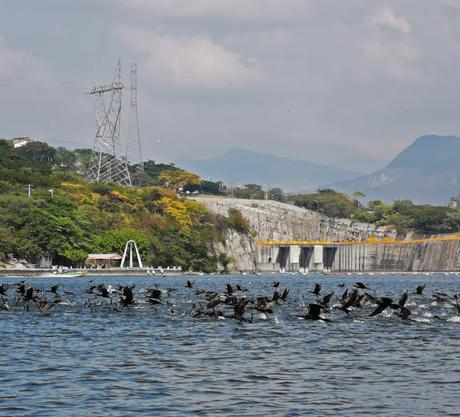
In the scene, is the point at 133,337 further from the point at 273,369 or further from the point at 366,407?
the point at 366,407

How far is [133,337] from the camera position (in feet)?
171

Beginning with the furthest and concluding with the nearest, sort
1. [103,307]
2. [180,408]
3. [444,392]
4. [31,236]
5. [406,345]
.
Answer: [31,236], [103,307], [406,345], [444,392], [180,408]

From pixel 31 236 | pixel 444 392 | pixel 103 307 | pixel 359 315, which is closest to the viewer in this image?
pixel 444 392

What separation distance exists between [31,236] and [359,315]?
135m

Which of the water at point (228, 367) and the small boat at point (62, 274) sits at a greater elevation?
the small boat at point (62, 274)

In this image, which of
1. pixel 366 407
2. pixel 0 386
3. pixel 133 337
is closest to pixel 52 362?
pixel 0 386

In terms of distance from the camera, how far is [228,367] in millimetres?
40219

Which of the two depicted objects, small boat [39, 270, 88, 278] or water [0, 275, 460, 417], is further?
small boat [39, 270, 88, 278]

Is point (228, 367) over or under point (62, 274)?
under

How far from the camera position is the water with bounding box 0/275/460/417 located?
31844 millimetres

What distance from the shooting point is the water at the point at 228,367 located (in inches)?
1254

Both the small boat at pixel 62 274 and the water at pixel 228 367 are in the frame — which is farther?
the small boat at pixel 62 274

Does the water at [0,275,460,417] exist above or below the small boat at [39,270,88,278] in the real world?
below

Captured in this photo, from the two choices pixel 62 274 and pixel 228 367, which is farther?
pixel 62 274
